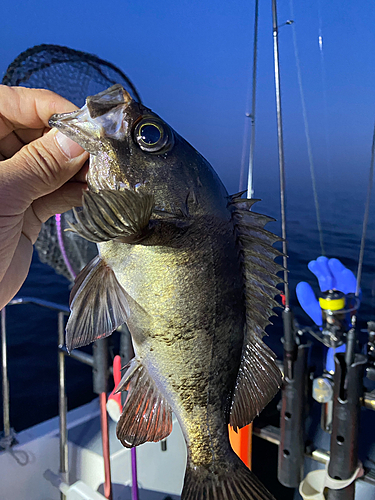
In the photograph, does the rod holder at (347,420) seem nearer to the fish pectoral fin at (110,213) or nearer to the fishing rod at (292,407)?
the fishing rod at (292,407)

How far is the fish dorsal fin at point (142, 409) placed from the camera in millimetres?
969

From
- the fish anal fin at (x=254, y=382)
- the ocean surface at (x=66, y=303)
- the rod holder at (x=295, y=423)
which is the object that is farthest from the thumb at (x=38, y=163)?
the ocean surface at (x=66, y=303)

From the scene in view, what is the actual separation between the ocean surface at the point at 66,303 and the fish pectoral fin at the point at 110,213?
11.4 ft

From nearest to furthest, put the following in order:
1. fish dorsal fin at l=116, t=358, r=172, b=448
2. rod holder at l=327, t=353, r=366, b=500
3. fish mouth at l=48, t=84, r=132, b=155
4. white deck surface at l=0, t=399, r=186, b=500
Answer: fish mouth at l=48, t=84, r=132, b=155
fish dorsal fin at l=116, t=358, r=172, b=448
rod holder at l=327, t=353, r=366, b=500
white deck surface at l=0, t=399, r=186, b=500

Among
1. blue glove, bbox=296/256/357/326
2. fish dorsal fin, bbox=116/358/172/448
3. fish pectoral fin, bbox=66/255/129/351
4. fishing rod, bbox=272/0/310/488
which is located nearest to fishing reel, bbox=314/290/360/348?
blue glove, bbox=296/256/357/326

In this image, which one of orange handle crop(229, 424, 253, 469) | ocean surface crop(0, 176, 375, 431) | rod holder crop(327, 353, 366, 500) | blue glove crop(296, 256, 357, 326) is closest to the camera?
rod holder crop(327, 353, 366, 500)

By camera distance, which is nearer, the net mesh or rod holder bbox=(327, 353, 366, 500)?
the net mesh

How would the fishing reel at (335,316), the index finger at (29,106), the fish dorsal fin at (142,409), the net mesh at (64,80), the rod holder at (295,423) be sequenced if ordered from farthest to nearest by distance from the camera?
1. the fishing reel at (335,316)
2. the rod holder at (295,423)
3. the net mesh at (64,80)
4. the index finger at (29,106)
5. the fish dorsal fin at (142,409)

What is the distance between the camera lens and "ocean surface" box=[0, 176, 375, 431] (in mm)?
4730

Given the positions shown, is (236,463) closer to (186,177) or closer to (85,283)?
(85,283)

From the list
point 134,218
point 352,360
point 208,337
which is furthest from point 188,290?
point 352,360

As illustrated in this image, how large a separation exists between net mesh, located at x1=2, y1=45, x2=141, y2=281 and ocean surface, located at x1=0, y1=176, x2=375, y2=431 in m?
2.67

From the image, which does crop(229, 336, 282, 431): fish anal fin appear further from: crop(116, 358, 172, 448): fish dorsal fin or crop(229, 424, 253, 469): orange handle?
crop(229, 424, 253, 469): orange handle

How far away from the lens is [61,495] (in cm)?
270
